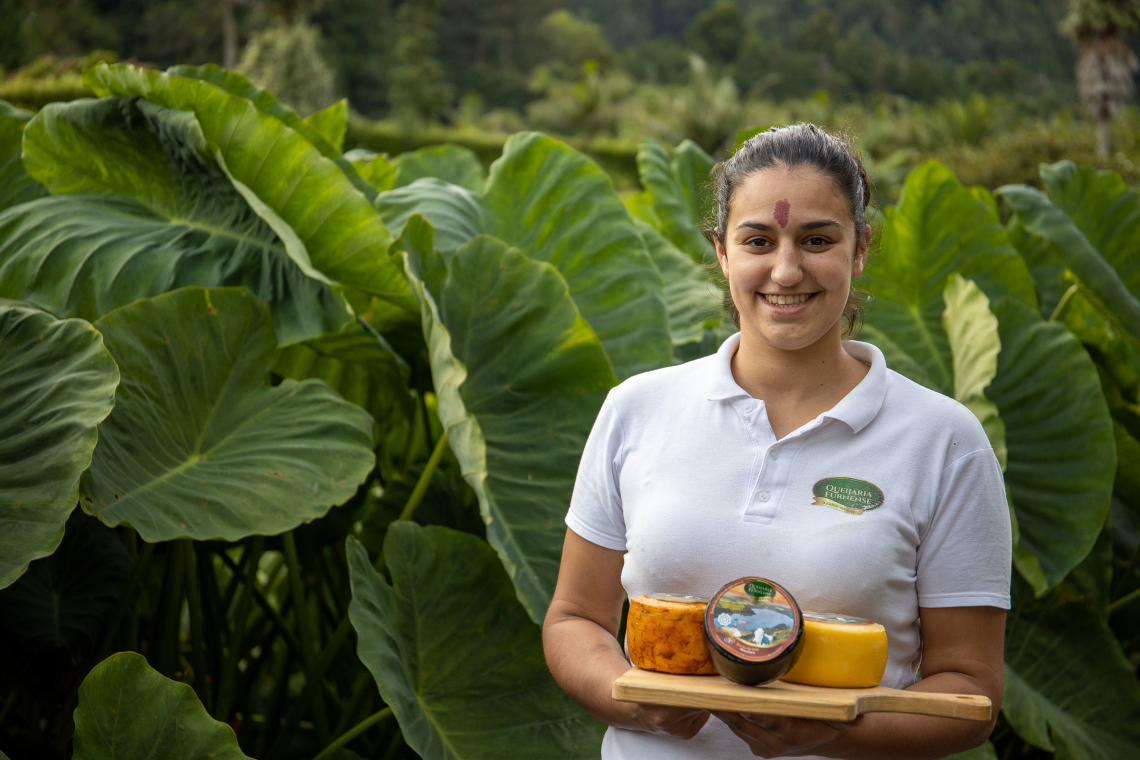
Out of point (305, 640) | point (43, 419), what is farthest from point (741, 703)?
point (305, 640)

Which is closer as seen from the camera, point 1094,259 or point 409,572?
point 409,572

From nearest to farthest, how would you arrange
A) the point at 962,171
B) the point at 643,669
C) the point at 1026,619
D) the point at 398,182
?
the point at 643,669
the point at 1026,619
the point at 398,182
the point at 962,171

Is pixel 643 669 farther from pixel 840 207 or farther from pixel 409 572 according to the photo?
pixel 409 572

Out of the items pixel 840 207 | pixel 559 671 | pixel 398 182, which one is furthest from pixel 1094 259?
pixel 398 182

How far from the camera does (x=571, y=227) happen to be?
7.00ft

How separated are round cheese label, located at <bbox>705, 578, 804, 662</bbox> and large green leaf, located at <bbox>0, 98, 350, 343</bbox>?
111 cm

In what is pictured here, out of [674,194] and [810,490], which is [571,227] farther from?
[810,490]

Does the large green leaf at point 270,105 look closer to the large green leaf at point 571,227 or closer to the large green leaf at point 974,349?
the large green leaf at point 571,227

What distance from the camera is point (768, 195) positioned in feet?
3.14

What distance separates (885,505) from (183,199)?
165 cm

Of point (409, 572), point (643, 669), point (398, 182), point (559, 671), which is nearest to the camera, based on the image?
point (643, 669)

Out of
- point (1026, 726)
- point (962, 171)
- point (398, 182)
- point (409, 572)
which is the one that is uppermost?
point (398, 182)

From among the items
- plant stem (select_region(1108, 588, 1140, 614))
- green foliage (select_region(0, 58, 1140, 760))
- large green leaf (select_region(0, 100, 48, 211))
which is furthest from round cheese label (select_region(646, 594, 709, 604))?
large green leaf (select_region(0, 100, 48, 211))

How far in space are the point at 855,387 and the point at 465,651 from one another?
2.75 feet
